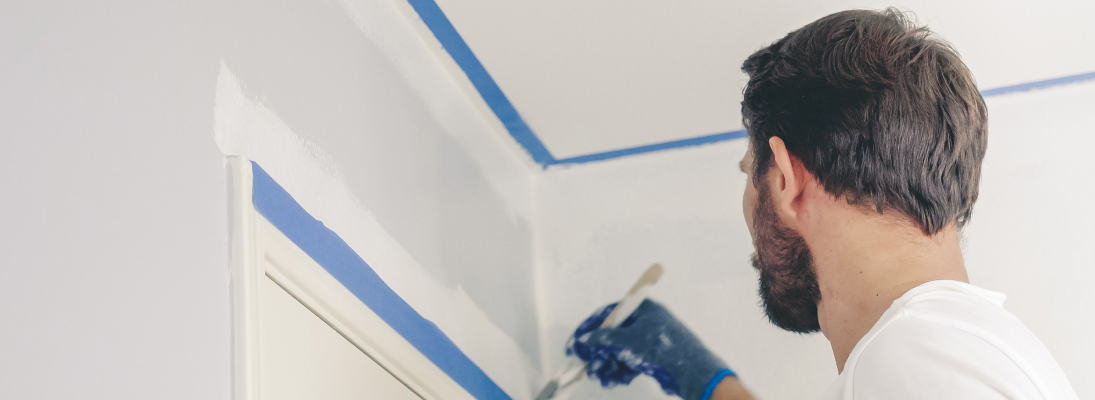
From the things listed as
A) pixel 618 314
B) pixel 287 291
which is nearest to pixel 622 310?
pixel 618 314

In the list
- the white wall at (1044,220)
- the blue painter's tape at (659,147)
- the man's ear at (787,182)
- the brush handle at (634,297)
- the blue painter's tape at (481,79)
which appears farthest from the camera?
the blue painter's tape at (659,147)

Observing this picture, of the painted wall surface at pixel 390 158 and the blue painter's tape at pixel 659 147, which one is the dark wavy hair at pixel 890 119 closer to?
the painted wall surface at pixel 390 158

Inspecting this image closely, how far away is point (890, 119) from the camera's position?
3.88 ft

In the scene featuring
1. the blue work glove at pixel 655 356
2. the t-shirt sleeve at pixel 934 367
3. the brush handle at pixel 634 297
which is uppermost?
the t-shirt sleeve at pixel 934 367

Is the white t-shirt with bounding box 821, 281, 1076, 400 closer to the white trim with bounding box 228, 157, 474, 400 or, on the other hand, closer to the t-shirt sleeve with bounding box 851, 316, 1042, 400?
the t-shirt sleeve with bounding box 851, 316, 1042, 400

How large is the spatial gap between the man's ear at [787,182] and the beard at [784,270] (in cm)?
2

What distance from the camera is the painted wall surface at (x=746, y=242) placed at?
1942 millimetres

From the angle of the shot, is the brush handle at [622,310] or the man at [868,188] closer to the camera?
the man at [868,188]

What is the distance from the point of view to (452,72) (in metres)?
1.83

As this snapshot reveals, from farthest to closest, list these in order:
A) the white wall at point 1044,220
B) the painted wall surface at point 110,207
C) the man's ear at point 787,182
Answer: the white wall at point 1044,220
the man's ear at point 787,182
the painted wall surface at point 110,207

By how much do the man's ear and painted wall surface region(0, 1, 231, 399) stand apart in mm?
915

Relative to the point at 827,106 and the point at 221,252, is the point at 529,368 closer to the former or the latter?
the point at 827,106

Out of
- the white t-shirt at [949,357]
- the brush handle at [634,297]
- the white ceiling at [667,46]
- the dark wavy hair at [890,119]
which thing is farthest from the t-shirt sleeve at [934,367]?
the brush handle at [634,297]

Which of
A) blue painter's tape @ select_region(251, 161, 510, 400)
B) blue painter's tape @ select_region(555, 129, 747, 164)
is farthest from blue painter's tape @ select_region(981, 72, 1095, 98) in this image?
blue painter's tape @ select_region(251, 161, 510, 400)
